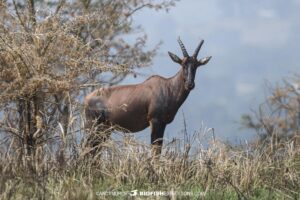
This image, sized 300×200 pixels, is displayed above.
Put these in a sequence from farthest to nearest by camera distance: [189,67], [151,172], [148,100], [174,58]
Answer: [174,58]
[148,100]
[189,67]
[151,172]

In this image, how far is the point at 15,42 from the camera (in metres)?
13.4

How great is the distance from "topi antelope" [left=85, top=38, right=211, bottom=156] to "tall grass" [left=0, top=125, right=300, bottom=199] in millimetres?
3295

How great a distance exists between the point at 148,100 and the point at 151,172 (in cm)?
511

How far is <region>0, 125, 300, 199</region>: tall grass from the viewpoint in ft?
34.2

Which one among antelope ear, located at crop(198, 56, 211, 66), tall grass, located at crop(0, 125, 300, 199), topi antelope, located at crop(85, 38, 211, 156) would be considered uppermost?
antelope ear, located at crop(198, 56, 211, 66)

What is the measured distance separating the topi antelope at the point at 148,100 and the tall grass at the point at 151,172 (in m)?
3.29

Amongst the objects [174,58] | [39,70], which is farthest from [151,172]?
[174,58]

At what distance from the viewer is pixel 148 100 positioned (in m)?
16.8

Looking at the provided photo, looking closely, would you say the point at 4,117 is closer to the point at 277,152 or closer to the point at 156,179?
the point at 156,179

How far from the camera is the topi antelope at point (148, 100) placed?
54.1 feet

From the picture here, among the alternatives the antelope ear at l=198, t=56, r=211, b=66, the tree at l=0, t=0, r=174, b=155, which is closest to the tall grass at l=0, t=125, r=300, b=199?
the tree at l=0, t=0, r=174, b=155

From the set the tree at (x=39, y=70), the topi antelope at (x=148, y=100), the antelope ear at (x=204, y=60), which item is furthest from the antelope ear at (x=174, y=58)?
the tree at (x=39, y=70)

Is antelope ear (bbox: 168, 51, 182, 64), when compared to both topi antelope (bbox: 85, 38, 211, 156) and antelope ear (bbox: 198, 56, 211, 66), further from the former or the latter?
antelope ear (bbox: 198, 56, 211, 66)

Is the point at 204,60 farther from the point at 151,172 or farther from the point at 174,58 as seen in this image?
the point at 151,172
